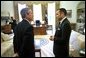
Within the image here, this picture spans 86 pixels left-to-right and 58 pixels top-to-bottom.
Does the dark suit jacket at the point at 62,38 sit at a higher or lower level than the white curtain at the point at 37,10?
lower

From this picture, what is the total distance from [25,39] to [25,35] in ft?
0.09

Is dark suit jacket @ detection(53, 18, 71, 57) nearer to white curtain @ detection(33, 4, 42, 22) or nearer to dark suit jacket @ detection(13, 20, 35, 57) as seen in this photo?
dark suit jacket @ detection(13, 20, 35, 57)

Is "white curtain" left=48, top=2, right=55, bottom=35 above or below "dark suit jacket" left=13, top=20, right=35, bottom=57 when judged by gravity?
above

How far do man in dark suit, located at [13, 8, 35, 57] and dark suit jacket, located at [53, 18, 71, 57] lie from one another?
10.2 inches

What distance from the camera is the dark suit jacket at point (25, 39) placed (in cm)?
86

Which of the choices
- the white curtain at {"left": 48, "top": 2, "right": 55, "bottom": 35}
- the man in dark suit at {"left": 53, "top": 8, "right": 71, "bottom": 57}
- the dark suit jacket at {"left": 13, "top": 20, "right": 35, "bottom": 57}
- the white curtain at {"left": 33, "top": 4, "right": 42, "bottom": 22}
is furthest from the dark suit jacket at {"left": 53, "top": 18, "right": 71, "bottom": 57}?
the white curtain at {"left": 33, "top": 4, "right": 42, "bottom": 22}

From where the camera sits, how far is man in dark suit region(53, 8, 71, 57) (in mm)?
991

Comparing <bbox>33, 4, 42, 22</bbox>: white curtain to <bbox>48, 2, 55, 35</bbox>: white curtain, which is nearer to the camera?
<bbox>48, 2, 55, 35</bbox>: white curtain

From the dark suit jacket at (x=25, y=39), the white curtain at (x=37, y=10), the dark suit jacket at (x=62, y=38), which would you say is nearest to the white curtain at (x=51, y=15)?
the white curtain at (x=37, y=10)

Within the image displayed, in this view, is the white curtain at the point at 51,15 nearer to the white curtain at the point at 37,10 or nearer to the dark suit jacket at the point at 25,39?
the white curtain at the point at 37,10

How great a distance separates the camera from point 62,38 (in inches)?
39.4

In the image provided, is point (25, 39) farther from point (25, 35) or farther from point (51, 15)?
point (51, 15)

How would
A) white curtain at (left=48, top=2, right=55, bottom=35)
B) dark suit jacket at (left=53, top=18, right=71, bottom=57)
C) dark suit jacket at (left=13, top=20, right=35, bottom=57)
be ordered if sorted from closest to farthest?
dark suit jacket at (left=13, top=20, right=35, bottom=57)
dark suit jacket at (left=53, top=18, right=71, bottom=57)
white curtain at (left=48, top=2, right=55, bottom=35)

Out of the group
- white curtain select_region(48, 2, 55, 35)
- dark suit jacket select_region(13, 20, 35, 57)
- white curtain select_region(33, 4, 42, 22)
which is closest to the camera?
dark suit jacket select_region(13, 20, 35, 57)
